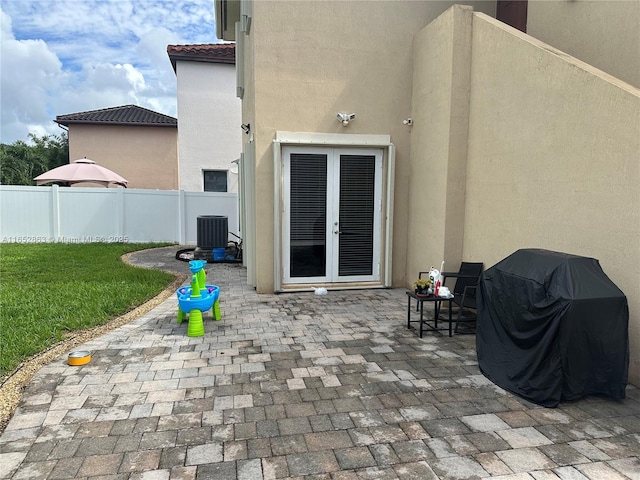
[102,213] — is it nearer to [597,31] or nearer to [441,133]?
[441,133]

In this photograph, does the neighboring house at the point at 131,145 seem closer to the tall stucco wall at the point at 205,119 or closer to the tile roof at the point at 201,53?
the tall stucco wall at the point at 205,119

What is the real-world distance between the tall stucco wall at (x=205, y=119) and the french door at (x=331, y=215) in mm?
10497

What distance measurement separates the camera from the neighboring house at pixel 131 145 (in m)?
18.1

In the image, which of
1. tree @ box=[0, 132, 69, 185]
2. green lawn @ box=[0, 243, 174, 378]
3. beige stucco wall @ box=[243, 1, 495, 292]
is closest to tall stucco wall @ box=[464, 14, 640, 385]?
beige stucco wall @ box=[243, 1, 495, 292]

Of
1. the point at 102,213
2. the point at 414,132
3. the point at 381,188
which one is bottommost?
the point at 102,213

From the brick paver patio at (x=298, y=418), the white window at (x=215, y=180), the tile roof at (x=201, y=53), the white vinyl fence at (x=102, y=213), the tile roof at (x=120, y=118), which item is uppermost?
the tile roof at (x=201, y=53)

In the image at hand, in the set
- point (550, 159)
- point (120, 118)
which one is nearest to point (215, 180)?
point (120, 118)

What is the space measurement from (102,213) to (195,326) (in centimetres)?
1036

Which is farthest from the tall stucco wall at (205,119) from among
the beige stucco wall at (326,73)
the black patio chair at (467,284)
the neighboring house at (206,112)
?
the black patio chair at (467,284)

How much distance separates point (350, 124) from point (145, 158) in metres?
14.6

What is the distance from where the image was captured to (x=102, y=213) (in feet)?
43.1

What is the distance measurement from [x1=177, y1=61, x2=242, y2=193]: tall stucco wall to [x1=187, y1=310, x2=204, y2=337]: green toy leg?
12471 mm

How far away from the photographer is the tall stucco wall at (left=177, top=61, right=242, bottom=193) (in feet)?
52.4

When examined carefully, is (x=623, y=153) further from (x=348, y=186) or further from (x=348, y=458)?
(x=348, y=186)
